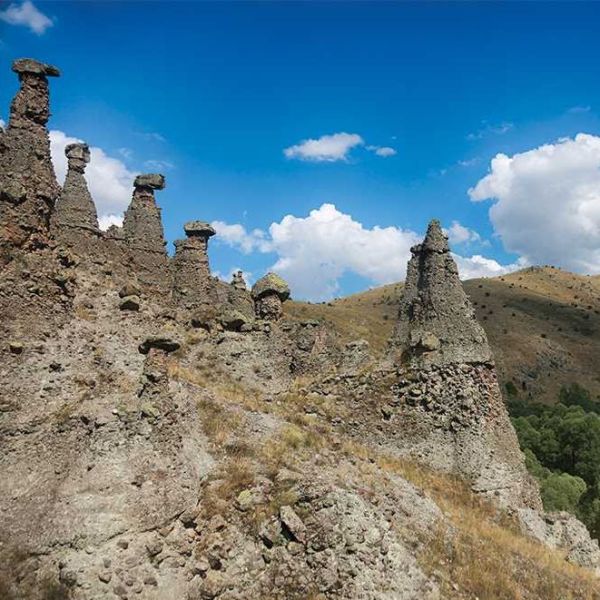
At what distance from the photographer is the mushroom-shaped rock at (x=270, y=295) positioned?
27.9 m

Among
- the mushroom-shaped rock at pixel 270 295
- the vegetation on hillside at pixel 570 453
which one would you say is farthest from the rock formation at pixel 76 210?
the vegetation on hillside at pixel 570 453

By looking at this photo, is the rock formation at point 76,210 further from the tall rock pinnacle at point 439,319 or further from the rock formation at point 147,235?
the tall rock pinnacle at point 439,319

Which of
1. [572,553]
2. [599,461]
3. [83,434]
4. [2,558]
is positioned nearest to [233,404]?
[83,434]

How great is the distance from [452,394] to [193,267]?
1538 cm

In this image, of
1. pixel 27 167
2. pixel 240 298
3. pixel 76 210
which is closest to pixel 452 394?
pixel 240 298

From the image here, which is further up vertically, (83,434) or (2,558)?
(83,434)

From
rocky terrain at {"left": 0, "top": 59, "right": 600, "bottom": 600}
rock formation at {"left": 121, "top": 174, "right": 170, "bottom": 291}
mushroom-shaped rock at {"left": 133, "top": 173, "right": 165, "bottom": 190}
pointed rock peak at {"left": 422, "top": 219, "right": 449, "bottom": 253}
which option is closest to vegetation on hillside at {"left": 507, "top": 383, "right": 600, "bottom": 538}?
rocky terrain at {"left": 0, "top": 59, "right": 600, "bottom": 600}

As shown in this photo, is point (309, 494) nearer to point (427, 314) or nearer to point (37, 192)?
point (427, 314)

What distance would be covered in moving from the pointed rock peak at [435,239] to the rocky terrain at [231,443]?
2.9 inches

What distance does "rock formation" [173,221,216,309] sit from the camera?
29.2 metres

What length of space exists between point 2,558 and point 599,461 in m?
46.1

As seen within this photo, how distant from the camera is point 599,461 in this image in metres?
45.6

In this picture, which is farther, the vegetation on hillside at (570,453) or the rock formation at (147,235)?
the vegetation on hillside at (570,453)

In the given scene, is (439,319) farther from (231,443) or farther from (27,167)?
(27,167)
